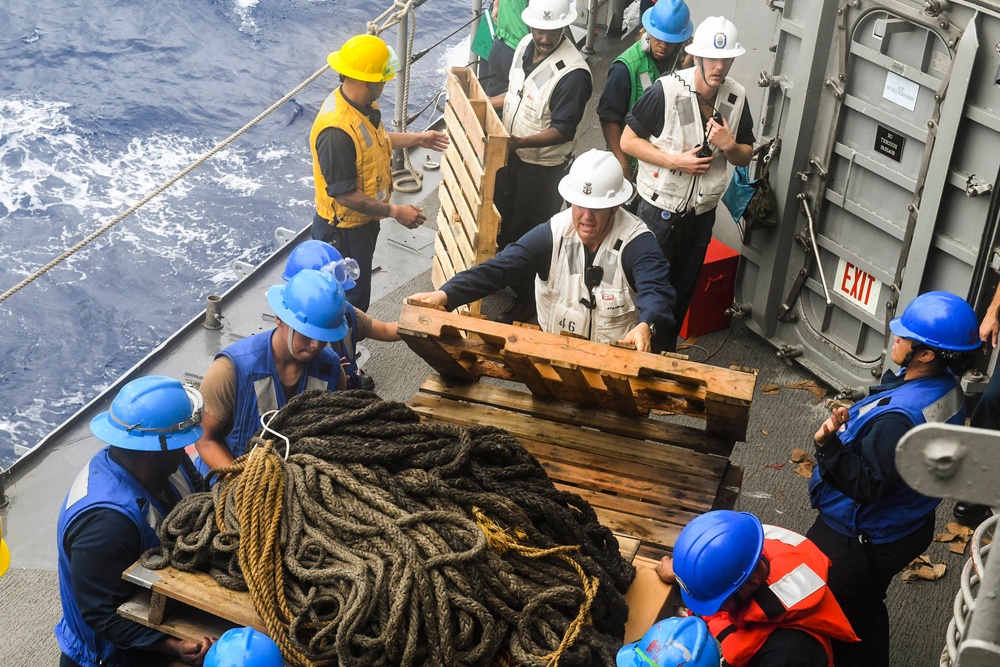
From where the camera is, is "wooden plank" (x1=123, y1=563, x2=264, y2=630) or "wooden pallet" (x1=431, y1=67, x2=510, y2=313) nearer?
"wooden plank" (x1=123, y1=563, x2=264, y2=630)

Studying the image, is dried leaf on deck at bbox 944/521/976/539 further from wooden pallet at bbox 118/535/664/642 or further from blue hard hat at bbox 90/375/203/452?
blue hard hat at bbox 90/375/203/452

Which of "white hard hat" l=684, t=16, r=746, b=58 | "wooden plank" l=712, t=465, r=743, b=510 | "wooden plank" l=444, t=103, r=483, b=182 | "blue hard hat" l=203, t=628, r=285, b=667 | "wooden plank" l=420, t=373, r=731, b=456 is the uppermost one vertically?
"white hard hat" l=684, t=16, r=746, b=58

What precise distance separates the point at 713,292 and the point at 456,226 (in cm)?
191

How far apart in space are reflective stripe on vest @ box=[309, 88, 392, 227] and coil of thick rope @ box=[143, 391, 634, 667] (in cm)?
284

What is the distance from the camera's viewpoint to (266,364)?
4.86 metres

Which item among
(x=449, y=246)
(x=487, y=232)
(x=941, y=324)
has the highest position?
(x=941, y=324)

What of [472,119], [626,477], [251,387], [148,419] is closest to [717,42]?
[472,119]

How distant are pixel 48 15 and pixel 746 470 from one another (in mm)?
20170

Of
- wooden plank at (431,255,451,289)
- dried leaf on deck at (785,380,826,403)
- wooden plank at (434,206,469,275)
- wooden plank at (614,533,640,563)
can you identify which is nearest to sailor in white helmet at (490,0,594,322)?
wooden plank at (434,206,469,275)

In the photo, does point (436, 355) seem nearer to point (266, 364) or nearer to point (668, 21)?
point (266, 364)

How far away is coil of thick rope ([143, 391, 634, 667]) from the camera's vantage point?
11.1 ft

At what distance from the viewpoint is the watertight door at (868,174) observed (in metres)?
5.69

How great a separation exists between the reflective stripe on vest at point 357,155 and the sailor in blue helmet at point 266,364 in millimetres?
1819

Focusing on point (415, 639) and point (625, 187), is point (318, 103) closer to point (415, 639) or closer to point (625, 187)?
point (625, 187)
